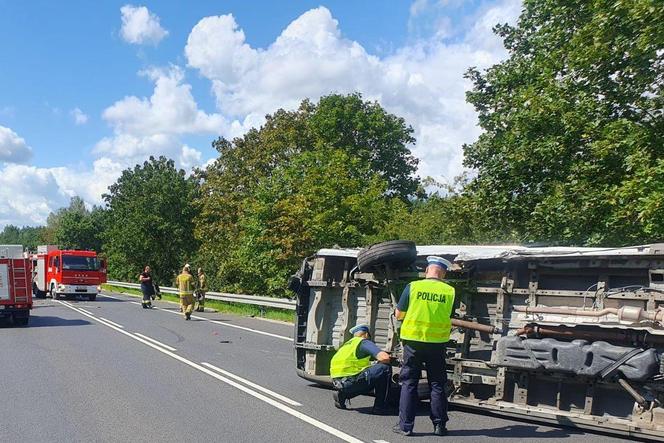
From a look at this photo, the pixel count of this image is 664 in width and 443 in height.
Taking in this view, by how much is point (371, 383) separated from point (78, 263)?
29.9 metres

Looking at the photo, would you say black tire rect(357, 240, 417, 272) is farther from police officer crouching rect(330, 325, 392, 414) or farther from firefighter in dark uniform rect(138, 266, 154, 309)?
firefighter in dark uniform rect(138, 266, 154, 309)

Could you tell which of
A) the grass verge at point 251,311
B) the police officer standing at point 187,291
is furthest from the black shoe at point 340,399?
the police officer standing at point 187,291

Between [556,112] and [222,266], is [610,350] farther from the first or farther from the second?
[222,266]

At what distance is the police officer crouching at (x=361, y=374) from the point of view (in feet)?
25.6

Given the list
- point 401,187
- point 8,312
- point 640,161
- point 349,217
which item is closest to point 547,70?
point 640,161

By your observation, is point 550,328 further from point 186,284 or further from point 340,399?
point 186,284

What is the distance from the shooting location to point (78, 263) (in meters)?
34.5

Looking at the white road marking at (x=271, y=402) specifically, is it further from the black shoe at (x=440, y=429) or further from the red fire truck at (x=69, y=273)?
the red fire truck at (x=69, y=273)

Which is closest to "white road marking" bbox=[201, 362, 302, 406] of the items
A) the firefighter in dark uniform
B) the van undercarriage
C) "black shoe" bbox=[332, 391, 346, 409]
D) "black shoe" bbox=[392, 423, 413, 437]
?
"black shoe" bbox=[332, 391, 346, 409]

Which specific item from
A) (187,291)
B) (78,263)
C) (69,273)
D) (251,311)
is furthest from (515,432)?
(78,263)

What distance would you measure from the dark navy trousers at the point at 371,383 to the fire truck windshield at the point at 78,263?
29.3 meters

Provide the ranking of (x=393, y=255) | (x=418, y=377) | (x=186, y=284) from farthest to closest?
(x=186, y=284)
(x=393, y=255)
(x=418, y=377)

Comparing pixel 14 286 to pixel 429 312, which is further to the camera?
pixel 14 286

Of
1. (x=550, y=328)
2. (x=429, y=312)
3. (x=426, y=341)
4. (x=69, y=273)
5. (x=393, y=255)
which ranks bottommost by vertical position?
(x=69, y=273)
